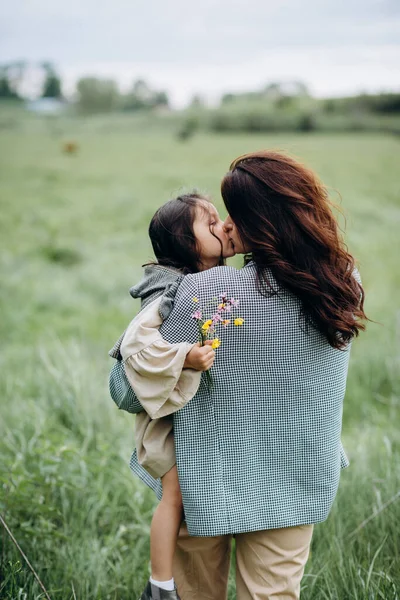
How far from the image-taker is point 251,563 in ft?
6.26

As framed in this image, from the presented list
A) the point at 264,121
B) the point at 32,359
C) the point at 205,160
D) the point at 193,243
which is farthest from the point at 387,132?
the point at 193,243

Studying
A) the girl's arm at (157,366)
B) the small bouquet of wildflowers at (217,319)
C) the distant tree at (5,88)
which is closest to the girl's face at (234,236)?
the small bouquet of wildflowers at (217,319)

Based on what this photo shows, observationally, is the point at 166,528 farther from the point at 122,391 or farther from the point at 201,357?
the point at 201,357

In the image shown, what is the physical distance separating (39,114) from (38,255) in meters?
25.3

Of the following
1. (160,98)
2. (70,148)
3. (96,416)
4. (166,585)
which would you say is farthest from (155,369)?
(160,98)

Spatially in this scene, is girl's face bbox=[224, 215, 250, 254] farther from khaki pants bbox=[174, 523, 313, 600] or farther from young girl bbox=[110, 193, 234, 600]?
khaki pants bbox=[174, 523, 313, 600]

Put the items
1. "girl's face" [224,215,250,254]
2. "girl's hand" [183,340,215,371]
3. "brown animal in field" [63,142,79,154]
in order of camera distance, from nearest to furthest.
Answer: "girl's hand" [183,340,215,371]
"girl's face" [224,215,250,254]
"brown animal in field" [63,142,79,154]

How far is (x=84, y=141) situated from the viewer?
2306 centimetres

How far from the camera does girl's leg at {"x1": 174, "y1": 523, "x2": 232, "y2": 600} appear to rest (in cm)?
204

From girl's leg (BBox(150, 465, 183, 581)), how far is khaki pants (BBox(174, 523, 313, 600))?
125mm

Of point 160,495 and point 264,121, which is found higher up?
point 160,495

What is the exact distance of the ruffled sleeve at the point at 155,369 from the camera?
66.9 inches

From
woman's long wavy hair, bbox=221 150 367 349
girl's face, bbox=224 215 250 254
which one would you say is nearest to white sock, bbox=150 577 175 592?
woman's long wavy hair, bbox=221 150 367 349

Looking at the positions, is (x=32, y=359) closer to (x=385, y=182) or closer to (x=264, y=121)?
(x=385, y=182)
